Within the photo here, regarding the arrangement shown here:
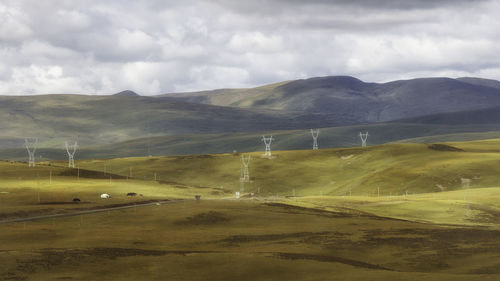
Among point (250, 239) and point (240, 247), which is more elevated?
point (250, 239)

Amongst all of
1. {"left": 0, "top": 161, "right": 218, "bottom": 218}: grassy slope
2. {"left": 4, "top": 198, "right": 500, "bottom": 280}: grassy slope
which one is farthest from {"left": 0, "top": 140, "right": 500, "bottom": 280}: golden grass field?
{"left": 0, "top": 161, "right": 218, "bottom": 218}: grassy slope

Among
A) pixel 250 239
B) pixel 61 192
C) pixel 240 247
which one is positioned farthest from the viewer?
pixel 61 192

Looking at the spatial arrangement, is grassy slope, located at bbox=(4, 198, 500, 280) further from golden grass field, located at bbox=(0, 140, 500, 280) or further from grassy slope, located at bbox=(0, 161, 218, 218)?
grassy slope, located at bbox=(0, 161, 218, 218)

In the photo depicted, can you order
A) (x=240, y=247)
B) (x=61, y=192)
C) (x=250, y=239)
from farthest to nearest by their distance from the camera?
(x=61, y=192)
(x=250, y=239)
(x=240, y=247)

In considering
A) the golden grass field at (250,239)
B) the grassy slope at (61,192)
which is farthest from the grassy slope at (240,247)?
the grassy slope at (61,192)

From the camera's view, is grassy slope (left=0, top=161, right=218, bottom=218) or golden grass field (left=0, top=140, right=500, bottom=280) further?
grassy slope (left=0, top=161, right=218, bottom=218)

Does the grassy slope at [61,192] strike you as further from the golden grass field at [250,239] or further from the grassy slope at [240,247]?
the grassy slope at [240,247]

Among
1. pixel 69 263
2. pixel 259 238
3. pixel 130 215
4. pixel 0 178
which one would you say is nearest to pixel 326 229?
pixel 259 238

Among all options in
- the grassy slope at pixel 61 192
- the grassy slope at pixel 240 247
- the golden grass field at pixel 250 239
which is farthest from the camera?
the grassy slope at pixel 61 192

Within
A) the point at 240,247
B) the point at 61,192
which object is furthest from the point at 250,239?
the point at 61,192

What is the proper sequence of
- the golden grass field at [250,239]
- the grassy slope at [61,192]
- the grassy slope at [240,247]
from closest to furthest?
the grassy slope at [240,247] → the golden grass field at [250,239] → the grassy slope at [61,192]

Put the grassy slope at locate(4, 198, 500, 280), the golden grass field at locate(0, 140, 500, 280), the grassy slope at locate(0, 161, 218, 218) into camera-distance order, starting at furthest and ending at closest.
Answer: the grassy slope at locate(0, 161, 218, 218)
the golden grass field at locate(0, 140, 500, 280)
the grassy slope at locate(4, 198, 500, 280)

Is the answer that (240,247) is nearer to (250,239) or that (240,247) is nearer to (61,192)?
(250,239)
